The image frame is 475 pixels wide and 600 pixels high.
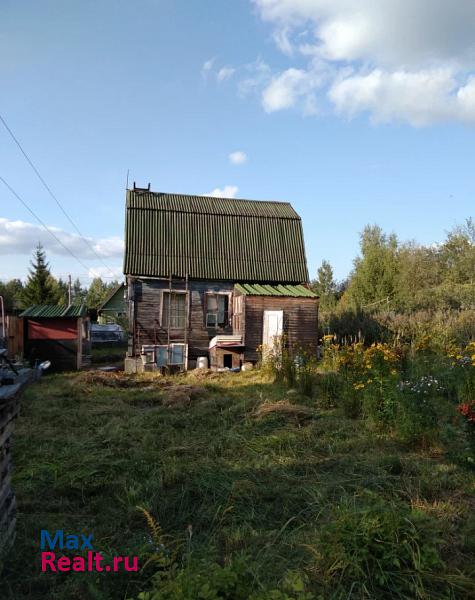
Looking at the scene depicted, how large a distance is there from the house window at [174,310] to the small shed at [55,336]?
3.25 m

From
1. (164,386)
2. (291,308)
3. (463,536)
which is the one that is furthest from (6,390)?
(291,308)

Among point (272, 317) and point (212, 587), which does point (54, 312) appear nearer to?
point (272, 317)

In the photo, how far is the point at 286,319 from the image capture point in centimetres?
1702

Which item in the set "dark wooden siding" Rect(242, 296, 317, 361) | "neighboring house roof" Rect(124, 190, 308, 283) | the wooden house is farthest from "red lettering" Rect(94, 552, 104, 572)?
"neighboring house roof" Rect(124, 190, 308, 283)

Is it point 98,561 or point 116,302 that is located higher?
point 116,302

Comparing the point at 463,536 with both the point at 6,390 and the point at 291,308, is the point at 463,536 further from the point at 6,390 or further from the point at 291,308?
the point at 291,308

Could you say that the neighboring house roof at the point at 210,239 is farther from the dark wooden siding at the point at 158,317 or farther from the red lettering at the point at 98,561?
the red lettering at the point at 98,561

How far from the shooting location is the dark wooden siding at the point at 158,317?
16969mm

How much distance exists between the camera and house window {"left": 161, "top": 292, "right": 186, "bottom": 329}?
56.6ft

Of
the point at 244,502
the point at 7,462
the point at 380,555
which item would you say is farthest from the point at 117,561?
the point at 380,555

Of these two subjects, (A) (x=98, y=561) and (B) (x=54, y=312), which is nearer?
(A) (x=98, y=561)

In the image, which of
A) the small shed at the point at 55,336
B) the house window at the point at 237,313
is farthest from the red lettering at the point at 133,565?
the house window at the point at 237,313

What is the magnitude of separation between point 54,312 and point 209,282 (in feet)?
20.2

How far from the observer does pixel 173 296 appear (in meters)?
17.6
